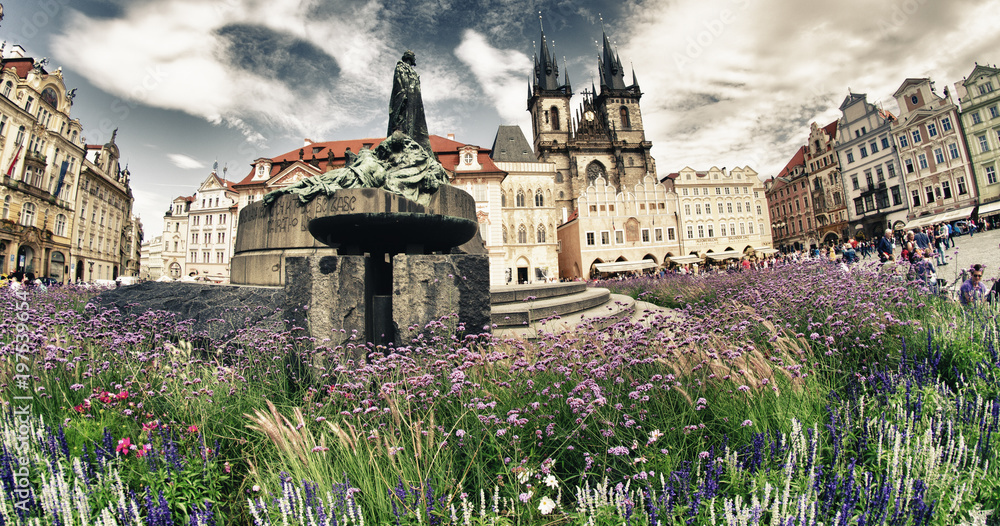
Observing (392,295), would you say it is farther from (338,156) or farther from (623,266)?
(338,156)

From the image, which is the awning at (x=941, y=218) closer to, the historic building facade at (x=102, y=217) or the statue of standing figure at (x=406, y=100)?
the statue of standing figure at (x=406, y=100)

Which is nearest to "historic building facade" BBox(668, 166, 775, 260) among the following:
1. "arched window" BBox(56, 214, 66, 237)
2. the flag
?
the flag

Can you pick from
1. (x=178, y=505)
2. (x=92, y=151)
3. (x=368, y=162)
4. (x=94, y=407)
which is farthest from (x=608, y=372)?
(x=92, y=151)

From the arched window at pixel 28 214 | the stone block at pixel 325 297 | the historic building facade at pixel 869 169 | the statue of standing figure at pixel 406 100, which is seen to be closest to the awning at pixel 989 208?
the historic building facade at pixel 869 169

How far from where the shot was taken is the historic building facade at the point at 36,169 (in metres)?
30.4

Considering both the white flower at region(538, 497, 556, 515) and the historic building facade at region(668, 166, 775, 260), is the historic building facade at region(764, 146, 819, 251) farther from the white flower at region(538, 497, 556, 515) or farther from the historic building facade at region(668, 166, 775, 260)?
the white flower at region(538, 497, 556, 515)

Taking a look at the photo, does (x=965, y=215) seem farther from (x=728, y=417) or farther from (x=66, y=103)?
(x=66, y=103)

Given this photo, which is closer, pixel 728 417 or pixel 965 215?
pixel 728 417

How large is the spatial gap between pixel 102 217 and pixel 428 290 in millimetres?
58401

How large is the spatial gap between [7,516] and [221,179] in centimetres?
5707

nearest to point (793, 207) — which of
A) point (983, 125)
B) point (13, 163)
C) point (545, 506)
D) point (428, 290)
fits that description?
point (983, 125)

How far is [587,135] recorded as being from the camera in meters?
65.0

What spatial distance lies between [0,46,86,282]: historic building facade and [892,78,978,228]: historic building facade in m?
70.6

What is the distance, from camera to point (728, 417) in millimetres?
2260
